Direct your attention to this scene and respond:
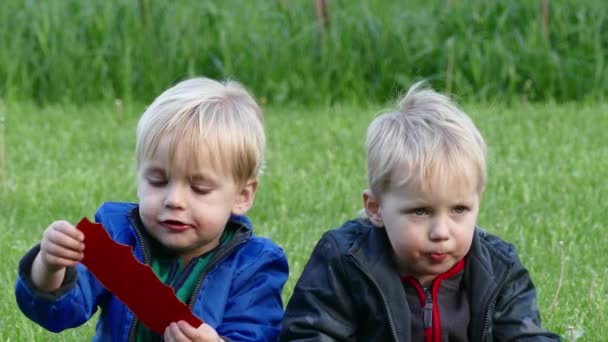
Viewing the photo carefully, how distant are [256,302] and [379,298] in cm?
32

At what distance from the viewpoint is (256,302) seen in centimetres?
335

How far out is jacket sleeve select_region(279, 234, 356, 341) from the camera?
130 inches

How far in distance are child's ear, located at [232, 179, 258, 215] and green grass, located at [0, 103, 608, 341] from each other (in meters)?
0.89

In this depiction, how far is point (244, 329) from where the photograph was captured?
329 centimetres

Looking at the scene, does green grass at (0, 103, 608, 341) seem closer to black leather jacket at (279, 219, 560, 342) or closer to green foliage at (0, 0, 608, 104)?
green foliage at (0, 0, 608, 104)

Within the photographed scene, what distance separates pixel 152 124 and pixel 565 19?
18.0ft

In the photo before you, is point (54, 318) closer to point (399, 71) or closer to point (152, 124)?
point (152, 124)

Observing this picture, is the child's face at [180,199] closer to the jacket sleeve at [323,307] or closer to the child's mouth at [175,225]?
the child's mouth at [175,225]

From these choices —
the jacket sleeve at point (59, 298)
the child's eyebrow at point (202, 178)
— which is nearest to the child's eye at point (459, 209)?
the child's eyebrow at point (202, 178)

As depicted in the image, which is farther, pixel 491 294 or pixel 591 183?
pixel 591 183

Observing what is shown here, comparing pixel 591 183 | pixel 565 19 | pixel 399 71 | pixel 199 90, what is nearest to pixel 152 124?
pixel 199 90

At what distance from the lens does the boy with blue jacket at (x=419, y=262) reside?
321 cm

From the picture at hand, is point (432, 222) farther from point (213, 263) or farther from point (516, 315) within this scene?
point (213, 263)

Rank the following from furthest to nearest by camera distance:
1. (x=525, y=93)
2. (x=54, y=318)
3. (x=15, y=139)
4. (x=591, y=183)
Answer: (x=525, y=93) → (x=15, y=139) → (x=591, y=183) → (x=54, y=318)
